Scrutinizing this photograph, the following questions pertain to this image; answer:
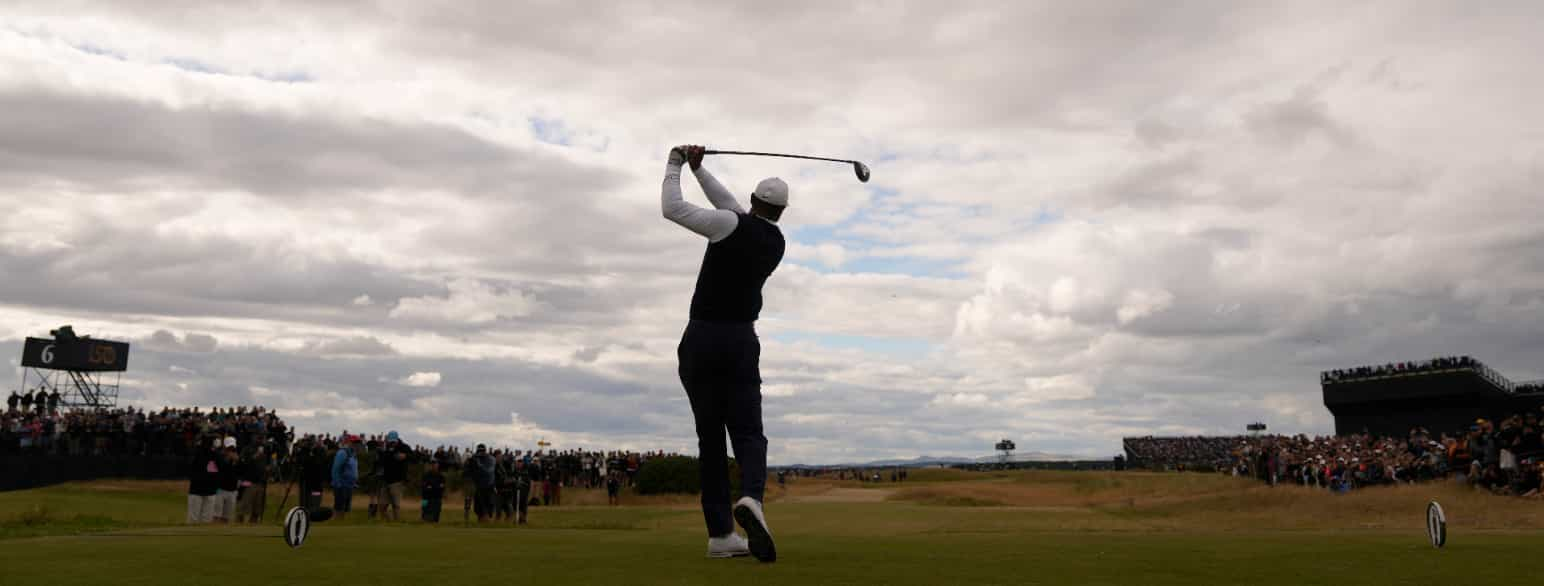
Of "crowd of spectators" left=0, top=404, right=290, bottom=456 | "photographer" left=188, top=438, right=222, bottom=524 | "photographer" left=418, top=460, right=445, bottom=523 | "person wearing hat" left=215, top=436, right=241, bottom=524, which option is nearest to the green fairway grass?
"photographer" left=188, top=438, right=222, bottom=524

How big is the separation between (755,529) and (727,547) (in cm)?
62

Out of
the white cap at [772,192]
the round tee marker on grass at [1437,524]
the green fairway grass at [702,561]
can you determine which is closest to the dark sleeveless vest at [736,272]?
the white cap at [772,192]

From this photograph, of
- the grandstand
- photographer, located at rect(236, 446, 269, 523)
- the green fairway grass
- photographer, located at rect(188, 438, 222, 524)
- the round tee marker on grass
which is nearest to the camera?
the green fairway grass

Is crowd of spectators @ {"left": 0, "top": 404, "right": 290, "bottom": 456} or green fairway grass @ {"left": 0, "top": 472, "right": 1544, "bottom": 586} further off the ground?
crowd of spectators @ {"left": 0, "top": 404, "right": 290, "bottom": 456}

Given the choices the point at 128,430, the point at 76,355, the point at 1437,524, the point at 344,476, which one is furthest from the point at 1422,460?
the point at 76,355

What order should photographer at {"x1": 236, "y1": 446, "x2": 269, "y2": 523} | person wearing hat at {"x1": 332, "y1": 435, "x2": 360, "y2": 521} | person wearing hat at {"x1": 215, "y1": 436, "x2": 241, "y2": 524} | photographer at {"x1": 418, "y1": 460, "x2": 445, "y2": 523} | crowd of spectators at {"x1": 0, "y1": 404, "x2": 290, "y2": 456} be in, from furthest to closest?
crowd of spectators at {"x1": 0, "y1": 404, "x2": 290, "y2": 456}
photographer at {"x1": 418, "y1": 460, "x2": 445, "y2": 523}
person wearing hat at {"x1": 332, "y1": 435, "x2": 360, "y2": 521}
photographer at {"x1": 236, "y1": 446, "x2": 269, "y2": 523}
person wearing hat at {"x1": 215, "y1": 436, "x2": 241, "y2": 524}

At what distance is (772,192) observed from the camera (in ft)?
25.7

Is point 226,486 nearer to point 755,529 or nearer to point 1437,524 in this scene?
point 755,529

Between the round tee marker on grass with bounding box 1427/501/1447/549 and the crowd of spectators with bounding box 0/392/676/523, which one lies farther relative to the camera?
the crowd of spectators with bounding box 0/392/676/523

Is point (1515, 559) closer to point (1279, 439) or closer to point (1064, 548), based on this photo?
point (1064, 548)

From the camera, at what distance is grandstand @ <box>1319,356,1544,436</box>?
75.2 meters

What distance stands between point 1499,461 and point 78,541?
1301 inches

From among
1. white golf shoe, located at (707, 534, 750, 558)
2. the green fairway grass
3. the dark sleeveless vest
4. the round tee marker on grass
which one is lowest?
the green fairway grass

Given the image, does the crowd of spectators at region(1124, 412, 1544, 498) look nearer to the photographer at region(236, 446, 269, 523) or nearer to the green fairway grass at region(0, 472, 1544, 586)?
the green fairway grass at region(0, 472, 1544, 586)
